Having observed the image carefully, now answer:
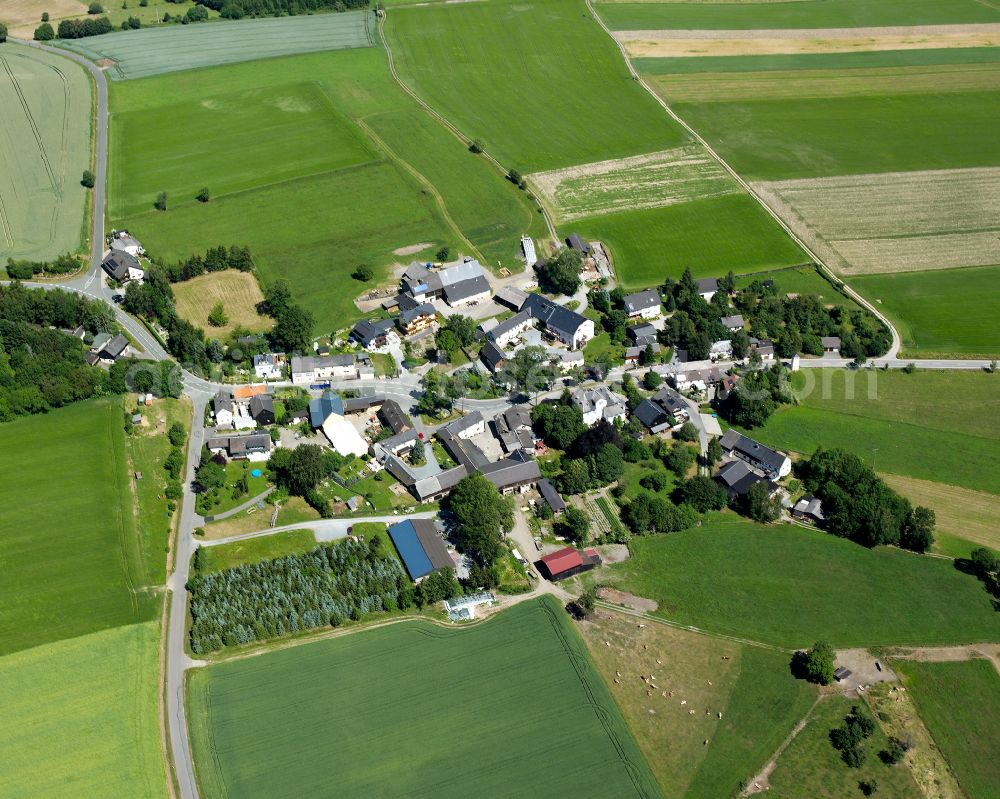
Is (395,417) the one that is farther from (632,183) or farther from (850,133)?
(850,133)

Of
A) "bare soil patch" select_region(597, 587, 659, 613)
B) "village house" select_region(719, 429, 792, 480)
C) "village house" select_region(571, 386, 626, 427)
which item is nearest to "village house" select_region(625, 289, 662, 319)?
"village house" select_region(571, 386, 626, 427)

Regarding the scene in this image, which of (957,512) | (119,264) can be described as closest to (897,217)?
(957,512)

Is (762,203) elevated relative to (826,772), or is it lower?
elevated

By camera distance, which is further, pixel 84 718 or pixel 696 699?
pixel 696 699

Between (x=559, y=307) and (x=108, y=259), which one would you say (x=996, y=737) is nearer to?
(x=559, y=307)

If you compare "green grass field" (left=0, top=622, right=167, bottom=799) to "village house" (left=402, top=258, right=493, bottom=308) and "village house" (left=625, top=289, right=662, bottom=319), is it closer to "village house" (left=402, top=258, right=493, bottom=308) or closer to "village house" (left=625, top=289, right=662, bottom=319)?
"village house" (left=402, top=258, right=493, bottom=308)

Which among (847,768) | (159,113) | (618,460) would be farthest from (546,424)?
(159,113)

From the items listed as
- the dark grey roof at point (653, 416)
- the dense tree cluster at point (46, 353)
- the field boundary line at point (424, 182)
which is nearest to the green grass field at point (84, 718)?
the dense tree cluster at point (46, 353)
